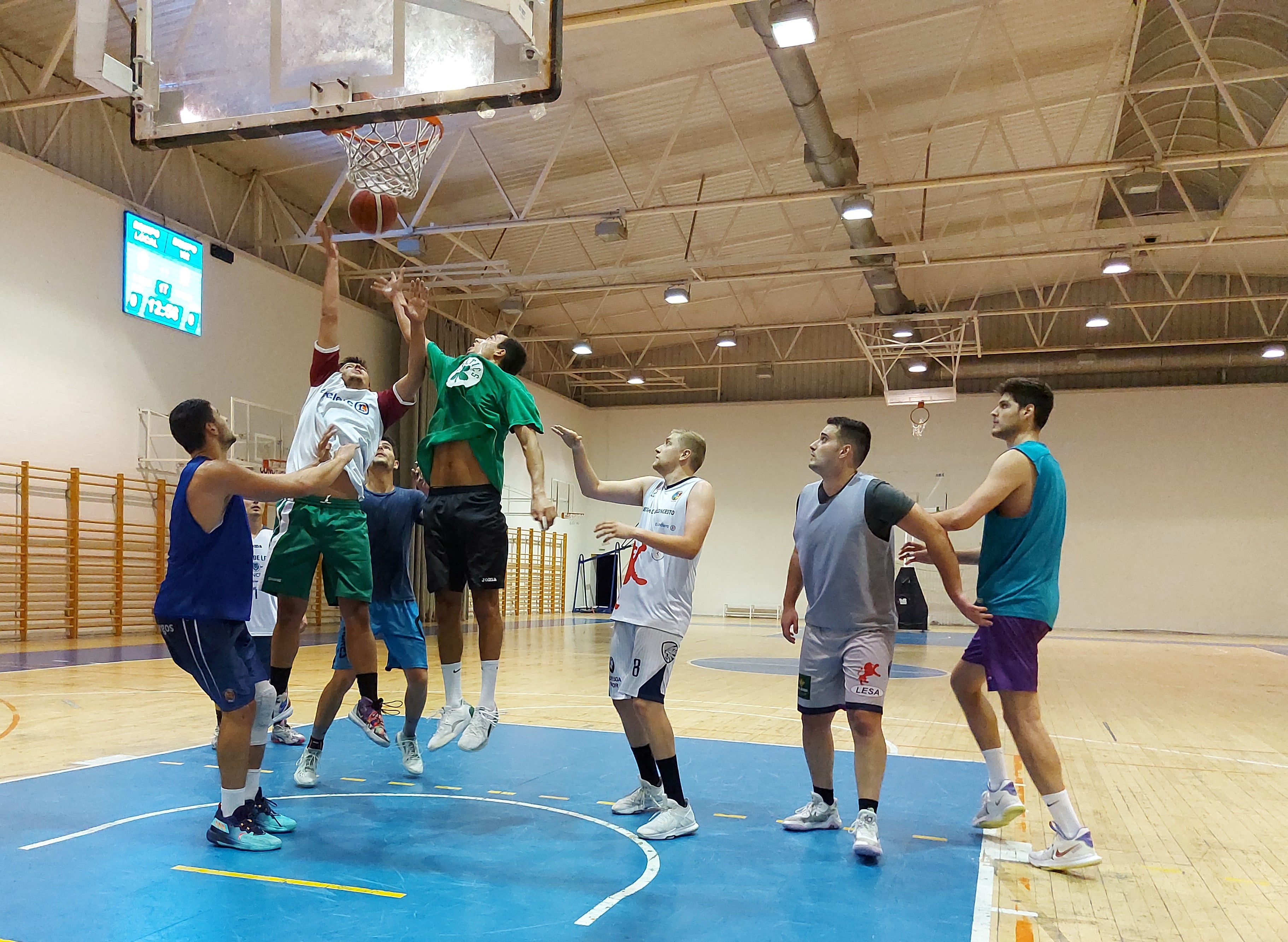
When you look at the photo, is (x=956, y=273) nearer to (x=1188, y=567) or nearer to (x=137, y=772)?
(x=1188, y=567)

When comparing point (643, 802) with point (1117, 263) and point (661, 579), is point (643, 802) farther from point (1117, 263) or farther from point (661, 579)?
point (1117, 263)

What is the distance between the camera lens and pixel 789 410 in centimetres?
2719

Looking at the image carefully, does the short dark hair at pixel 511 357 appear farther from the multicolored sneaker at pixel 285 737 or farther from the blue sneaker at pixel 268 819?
the multicolored sneaker at pixel 285 737

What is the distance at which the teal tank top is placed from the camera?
4.23 m

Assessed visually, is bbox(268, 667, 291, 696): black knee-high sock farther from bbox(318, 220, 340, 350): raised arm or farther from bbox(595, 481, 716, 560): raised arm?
bbox(595, 481, 716, 560): raised arm

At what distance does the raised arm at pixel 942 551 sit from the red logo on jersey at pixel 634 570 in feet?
4.05

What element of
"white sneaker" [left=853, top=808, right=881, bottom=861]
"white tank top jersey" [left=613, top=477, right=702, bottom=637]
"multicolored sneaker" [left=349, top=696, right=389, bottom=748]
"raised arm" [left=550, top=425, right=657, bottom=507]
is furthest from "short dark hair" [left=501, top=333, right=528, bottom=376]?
"white sneaker" [left=853, top=808, right=881, bottom=861]

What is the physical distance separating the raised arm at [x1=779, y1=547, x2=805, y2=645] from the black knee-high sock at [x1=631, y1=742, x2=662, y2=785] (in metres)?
0.87

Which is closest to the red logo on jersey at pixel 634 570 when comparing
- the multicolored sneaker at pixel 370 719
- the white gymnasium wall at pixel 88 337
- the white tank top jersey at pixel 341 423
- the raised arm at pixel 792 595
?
the raised arm at pixel 792 595

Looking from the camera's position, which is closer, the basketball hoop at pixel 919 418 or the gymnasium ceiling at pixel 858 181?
the gymnasium ceiling at pixel 858 181

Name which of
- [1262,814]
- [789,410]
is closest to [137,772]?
[1262,814]

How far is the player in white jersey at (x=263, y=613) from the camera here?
620 cm

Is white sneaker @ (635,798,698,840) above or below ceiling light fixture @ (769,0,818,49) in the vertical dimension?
below

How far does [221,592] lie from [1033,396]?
144 inches
